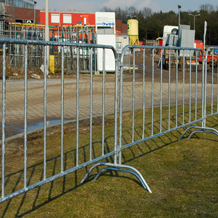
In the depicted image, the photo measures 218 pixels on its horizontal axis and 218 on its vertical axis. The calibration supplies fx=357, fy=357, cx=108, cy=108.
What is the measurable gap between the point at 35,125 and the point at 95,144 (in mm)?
2486

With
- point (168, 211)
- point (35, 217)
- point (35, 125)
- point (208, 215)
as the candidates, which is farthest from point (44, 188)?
point (35, 125)

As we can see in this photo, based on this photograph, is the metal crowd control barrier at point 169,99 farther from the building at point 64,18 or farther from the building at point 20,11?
the building at point 20,11

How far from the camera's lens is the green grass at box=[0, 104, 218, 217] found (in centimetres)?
344

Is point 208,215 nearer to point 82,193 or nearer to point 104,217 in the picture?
point 104,217

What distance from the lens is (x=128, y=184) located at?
4.15 m

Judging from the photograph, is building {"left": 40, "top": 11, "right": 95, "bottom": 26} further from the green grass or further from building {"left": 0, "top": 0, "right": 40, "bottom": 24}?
the green grass

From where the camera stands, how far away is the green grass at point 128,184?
11.3ft

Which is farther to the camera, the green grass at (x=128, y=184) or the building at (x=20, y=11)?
the building at (x=20, y=11)

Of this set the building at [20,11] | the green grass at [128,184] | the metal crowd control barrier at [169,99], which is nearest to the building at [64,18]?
the building at [20,11]

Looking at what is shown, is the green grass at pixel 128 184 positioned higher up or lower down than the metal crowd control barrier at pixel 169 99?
lower down

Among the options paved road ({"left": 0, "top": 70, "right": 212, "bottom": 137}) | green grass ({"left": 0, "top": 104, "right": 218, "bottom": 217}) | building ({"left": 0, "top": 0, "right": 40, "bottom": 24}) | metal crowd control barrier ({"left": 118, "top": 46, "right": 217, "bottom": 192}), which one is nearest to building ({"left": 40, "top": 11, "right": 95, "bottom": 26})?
building ({"left": 0, "top": 0, "right": 40, "bottom": 24})

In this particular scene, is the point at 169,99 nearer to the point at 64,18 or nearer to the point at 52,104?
the point at 52,104

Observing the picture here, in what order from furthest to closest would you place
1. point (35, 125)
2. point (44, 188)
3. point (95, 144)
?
point (35, 125) → point (95, 144) → point (44, 188)

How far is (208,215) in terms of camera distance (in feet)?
10.9
